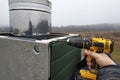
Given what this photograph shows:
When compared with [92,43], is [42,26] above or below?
above

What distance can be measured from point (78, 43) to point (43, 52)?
298 mm

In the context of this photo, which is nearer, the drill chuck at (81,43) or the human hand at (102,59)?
the human hand at (102,59)

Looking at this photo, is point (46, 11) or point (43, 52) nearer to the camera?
point (43, 52)

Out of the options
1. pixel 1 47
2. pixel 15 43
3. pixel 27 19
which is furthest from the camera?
pixel 27 19

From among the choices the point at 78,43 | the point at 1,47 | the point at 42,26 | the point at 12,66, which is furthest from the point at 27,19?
the point at 78,43

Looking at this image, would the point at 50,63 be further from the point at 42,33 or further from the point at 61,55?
the point at 42,33

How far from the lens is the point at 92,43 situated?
139cm

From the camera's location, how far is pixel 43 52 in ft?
4.06

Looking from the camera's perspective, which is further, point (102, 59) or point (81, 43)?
point (81, 43)

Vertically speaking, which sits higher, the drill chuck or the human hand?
the drill chuck

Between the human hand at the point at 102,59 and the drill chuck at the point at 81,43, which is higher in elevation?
the drill chuck at the point at 81,43

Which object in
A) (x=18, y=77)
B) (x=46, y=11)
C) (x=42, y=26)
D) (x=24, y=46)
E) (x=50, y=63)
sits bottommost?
(x=18, y=77)

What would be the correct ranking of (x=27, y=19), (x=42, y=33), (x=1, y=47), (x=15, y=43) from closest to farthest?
(x=15, y=43) < (x=1, y=47) < (x=27, y=19) < (x=42, y=33)

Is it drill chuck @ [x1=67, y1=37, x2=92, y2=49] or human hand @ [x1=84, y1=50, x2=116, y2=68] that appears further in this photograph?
drill chuck @ [x1=67, y1=37, x2=92, y2=49]
